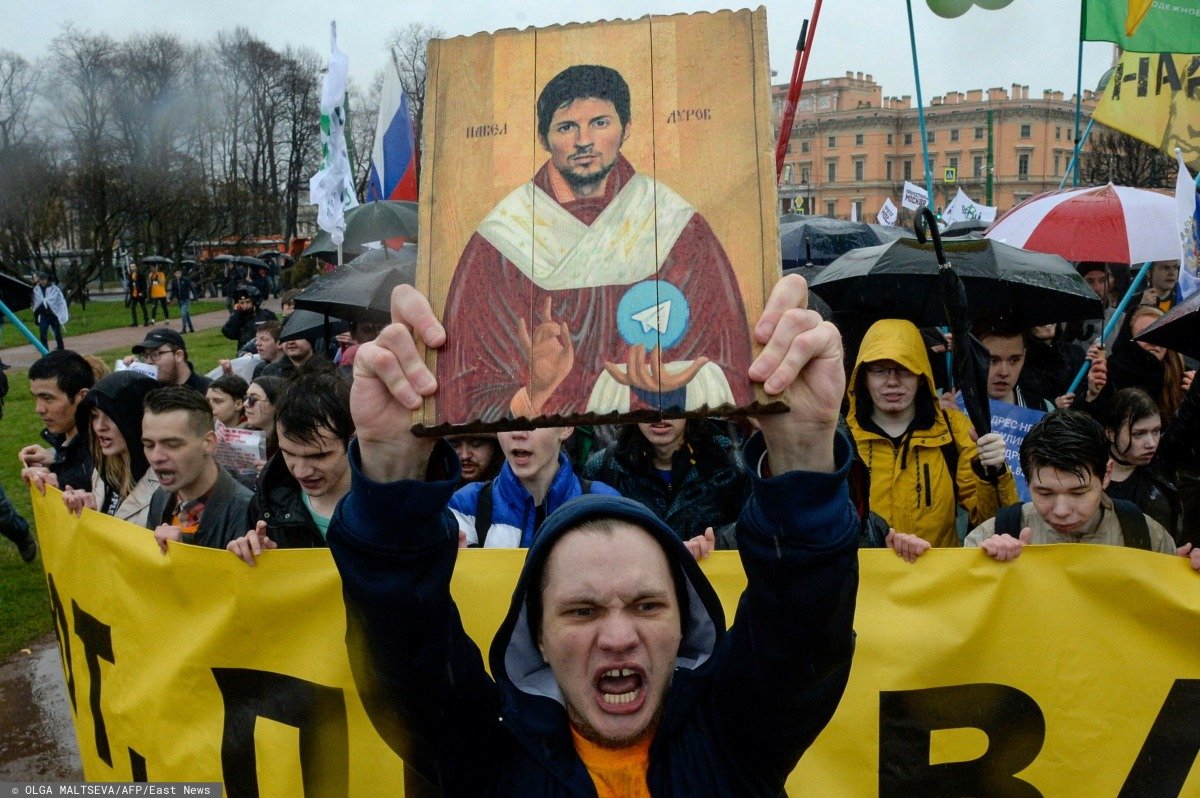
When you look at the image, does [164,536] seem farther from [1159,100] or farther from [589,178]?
[1159,100]

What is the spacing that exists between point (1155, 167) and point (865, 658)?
47.9 meters

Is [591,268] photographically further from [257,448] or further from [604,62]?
[257,448]

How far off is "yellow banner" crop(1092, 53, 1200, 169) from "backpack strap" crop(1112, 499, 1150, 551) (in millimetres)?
2739

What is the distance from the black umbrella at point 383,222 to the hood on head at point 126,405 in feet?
10.6

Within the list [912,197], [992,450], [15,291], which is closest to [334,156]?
[15,291]

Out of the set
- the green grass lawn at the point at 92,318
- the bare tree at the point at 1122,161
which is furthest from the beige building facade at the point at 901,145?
the green grass lawn at the point at 92,318

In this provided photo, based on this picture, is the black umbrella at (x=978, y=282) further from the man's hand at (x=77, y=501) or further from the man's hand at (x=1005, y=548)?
the man's hand at (x=77, y=501)

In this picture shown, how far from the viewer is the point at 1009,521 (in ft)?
11.3

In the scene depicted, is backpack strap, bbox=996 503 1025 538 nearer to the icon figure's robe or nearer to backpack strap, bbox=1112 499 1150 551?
backpack strap, bbox=1112 499 1150 551

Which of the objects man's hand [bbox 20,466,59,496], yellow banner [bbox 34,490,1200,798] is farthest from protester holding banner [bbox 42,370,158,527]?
yellow banner [bbox 34,490,1200,798]

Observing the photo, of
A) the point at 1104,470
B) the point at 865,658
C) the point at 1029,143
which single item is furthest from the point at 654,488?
the point at 1029,143

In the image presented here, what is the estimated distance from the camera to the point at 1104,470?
3.30 meters

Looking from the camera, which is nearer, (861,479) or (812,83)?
(861,479)

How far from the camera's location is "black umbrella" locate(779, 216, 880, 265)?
38.2ft
